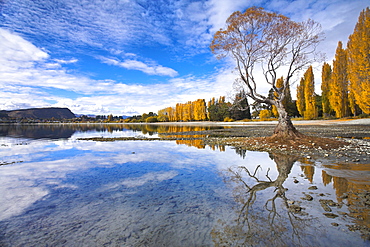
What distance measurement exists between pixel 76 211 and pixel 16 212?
1360 millimetres

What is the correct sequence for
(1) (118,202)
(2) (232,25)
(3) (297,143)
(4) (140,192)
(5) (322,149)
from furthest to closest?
(2) (232,25) < (3) (297,143) < (5) (322,149) < (4) (140,192) < (1) (118,202)

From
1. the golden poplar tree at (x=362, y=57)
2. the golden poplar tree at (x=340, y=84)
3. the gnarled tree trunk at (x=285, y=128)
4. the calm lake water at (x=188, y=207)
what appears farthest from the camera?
the golden poplar tree at (x=340, y=84)

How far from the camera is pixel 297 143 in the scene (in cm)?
1180

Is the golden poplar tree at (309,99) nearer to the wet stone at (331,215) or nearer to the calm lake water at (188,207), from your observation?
the calm lake water at (188,207)

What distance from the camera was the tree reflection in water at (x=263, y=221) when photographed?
299cm

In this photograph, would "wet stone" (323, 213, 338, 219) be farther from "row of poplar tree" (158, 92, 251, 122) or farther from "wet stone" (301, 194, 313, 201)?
"row of poplar tree" (158, 92, 251, 122)

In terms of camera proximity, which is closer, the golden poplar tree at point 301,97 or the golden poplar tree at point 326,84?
the golden poplar tree at point 326,84

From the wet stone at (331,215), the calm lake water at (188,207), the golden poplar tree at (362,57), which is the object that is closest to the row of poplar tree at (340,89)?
the golden poplar tree at (362,57)

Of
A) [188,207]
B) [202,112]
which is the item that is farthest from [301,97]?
[188,207]

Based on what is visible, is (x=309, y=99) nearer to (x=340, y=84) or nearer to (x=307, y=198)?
(x=340, y=84)

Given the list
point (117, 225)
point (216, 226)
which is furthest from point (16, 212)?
point (216, 226)

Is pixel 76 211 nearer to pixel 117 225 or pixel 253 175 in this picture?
pixel 117 225

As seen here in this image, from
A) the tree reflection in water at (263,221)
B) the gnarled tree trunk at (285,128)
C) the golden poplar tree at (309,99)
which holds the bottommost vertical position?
the tree reflection in water at (263,221)

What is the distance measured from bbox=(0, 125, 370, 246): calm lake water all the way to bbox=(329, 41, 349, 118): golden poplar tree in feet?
128
